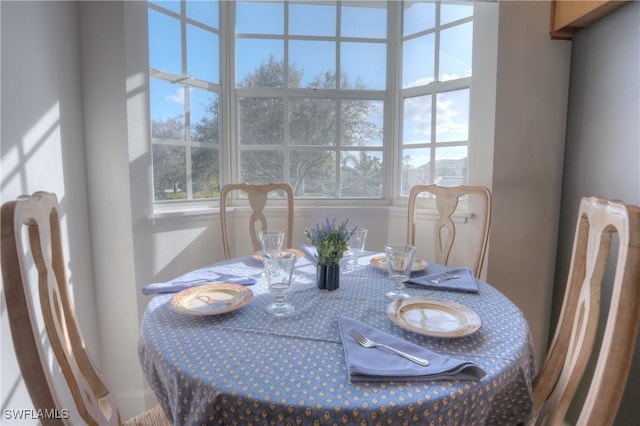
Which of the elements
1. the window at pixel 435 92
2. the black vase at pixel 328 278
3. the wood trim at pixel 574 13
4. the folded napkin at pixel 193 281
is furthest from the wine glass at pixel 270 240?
the wood trim at pixel 574 13

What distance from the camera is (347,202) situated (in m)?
2.19

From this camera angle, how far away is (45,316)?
74 cm

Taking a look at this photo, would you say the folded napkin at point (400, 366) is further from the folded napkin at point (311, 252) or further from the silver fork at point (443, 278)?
the folded napkin at point (311, 252)

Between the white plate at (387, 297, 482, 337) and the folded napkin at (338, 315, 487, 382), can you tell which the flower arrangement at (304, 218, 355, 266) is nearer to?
the white plate at (387, 297, 482, 337)

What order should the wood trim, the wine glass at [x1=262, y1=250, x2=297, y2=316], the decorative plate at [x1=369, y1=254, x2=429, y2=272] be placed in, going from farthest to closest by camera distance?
1. the wood trim
2. the decorative plate at [x1=369, y1=254, x2=429, y2=272]
3. the wine glass at [x1=262, y1=250, x2=297, y2=316]

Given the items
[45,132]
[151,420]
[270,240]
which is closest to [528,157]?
[270,240]

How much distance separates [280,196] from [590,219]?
1.67 metres

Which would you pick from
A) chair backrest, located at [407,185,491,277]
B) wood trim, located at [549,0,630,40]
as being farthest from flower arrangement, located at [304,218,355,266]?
wood trim, located at [549,0,630,40]

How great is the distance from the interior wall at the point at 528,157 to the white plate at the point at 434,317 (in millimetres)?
1045

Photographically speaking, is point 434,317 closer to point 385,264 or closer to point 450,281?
point 450,281

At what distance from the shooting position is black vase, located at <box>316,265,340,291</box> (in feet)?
3.48

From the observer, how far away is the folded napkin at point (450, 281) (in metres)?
1.04

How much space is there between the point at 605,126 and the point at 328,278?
1.45 m

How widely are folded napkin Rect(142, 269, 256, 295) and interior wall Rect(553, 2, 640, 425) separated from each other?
1.55m
